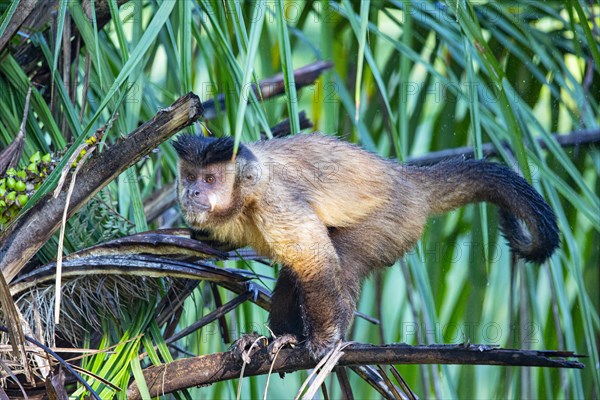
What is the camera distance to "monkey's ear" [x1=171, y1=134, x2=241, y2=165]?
3346 mm

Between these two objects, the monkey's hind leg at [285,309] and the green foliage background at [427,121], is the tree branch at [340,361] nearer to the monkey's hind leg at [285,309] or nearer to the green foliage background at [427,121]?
the green foliage background at [427,121]

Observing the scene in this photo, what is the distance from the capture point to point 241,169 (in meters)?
3.39

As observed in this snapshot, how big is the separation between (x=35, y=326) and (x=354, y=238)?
4.50ft

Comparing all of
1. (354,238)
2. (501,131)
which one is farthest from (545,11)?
(354,238)

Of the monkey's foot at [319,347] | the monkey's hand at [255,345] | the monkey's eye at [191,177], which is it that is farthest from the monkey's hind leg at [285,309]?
the monkey's eye at [191,177]

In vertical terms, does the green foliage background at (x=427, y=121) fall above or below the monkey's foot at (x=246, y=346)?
above

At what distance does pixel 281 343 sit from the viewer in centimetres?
305

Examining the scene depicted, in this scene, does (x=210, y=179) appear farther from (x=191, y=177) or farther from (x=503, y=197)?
(x=503, y=197)

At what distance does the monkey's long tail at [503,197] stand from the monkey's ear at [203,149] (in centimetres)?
93

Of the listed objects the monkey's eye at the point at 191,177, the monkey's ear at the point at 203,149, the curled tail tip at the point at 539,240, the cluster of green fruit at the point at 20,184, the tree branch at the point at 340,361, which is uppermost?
the monkey's ear at the point at 203,149

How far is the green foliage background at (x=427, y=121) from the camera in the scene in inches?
123

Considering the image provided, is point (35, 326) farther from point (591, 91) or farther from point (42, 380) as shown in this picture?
point (591, 91)

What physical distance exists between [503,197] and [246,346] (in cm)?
132

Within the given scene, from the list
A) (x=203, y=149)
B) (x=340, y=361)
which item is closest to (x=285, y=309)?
(x=203, y=149)
